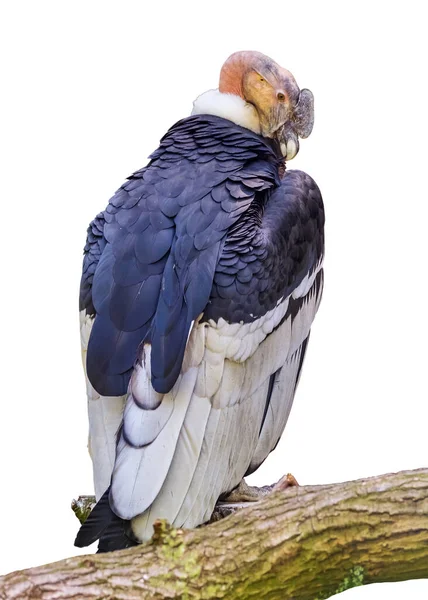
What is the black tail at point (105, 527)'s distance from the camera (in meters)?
4.56

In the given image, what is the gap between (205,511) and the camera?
4.68 metres

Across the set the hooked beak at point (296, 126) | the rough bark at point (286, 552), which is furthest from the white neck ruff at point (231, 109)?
the rough bark at point (286, 552)

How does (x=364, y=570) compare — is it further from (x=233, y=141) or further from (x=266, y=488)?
(x=233, y=141)

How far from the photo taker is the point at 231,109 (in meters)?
5.46

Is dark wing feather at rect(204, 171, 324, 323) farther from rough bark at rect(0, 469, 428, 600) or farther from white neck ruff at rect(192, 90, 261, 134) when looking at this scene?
rough bark at rect(0, 469, 428, 600)

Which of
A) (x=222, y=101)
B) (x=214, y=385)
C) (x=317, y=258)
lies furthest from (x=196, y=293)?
(x=222, y=101)

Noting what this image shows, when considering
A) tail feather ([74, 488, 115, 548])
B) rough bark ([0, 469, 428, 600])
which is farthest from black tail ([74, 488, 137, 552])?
rough bark ([0, 469, 428, 600])

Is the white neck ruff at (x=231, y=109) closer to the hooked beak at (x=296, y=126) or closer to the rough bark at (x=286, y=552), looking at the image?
the hooked beak at (x=296, y=126)

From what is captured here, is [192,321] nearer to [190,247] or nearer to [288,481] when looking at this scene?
[190,247]

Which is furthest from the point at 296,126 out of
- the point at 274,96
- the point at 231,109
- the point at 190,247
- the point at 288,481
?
the point at 288,481

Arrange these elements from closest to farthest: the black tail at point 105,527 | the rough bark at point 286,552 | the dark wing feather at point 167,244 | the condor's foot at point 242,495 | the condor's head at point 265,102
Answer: the rough bark at point 286,552
the black tail at point 105,527
the dark wing feather at point 167,244
the condor's foot at point 242,495
the condor's head at point 265,102

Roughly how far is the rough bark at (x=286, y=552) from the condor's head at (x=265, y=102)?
177 cm

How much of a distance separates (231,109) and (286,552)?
2.09m

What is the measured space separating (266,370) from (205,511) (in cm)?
64
